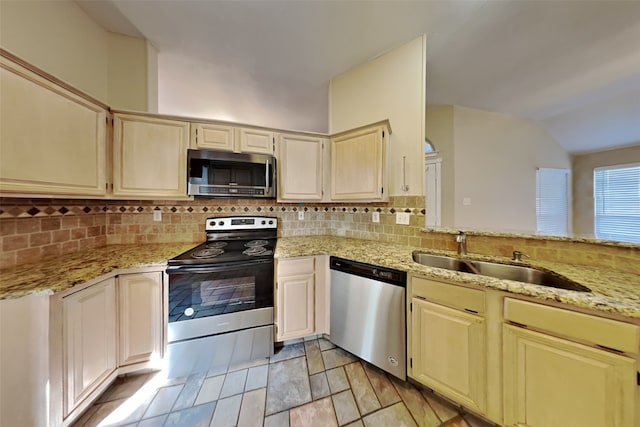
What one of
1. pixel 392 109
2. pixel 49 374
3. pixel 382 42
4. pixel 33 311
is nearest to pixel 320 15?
pixel 382 42

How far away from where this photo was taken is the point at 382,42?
1.97 m

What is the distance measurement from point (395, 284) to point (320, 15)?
2197 mm

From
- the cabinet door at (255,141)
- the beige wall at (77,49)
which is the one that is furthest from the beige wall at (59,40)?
the cabinet door at (255,141)

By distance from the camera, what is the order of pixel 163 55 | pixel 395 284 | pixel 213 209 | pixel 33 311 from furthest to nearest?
pixel 213 209, pixel 163 55, pixel 395 284, pixel 33 311

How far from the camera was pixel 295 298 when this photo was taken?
182 centimetres

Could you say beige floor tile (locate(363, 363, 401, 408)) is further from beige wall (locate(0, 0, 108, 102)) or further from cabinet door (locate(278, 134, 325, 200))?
beige wall (locate(0, 0, 108, 102))

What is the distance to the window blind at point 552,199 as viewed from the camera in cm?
451

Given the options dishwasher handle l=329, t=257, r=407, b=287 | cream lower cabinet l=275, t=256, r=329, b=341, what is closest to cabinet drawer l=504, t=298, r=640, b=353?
dishwasher handle l=329, t=257, r=407, b=287

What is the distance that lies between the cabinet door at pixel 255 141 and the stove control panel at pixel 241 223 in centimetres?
75

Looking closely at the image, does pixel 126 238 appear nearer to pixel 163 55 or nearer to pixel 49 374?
pixel 49 374

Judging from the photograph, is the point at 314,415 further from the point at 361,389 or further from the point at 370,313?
the point at 370,313

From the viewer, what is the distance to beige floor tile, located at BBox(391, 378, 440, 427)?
125 cm

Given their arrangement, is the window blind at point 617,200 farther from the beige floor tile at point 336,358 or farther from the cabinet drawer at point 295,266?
the cabinet drawer at point 295,266

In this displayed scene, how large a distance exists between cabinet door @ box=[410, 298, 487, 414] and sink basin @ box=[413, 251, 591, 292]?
1.67 ft
